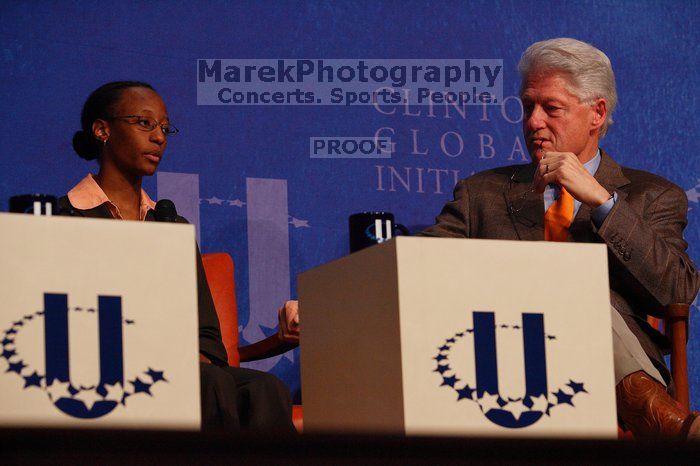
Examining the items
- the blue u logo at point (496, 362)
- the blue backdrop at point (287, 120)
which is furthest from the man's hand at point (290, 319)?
the blue backdrop at point (287, 120)

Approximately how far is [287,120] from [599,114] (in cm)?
97

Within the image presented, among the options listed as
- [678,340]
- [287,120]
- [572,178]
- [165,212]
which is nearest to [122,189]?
[165,212]

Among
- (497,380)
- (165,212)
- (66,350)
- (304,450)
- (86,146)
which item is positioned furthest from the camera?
(86,146)

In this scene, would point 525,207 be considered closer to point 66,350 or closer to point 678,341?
point 678,341

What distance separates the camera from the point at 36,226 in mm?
1270

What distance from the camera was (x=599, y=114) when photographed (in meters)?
2.53

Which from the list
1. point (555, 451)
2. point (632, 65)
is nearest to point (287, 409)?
point (555, 451)

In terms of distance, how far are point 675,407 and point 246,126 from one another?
167 centimetres

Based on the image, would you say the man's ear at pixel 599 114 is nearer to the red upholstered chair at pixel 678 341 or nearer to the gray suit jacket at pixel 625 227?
the gray suit jacket at pixel 625 227

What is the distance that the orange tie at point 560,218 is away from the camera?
2334mm

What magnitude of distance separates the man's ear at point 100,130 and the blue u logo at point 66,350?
1.42 m

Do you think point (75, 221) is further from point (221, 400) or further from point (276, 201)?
point (276, 201)

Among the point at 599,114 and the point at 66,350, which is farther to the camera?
the point at 599,114

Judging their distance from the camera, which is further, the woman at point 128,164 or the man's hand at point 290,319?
the woman at point 128,164
